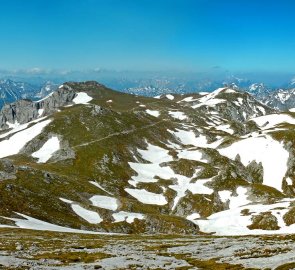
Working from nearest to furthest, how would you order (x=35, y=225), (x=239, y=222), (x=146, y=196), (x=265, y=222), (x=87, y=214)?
(x=35, y=225)
(x=87, y=214)
(x=265, y=222)
(x=239, y=222)
(x=146, y=196)

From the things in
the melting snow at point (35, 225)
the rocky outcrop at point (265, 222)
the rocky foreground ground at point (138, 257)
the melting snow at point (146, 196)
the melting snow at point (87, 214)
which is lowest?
the melting snow at point (146, 196)

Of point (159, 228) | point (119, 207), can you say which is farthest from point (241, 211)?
point (119, 207)

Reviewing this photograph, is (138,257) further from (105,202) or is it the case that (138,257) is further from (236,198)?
(236,198)

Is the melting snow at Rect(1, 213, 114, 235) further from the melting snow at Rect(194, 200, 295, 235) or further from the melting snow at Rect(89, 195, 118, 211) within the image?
the melting snow at Rect(194, 200, 295, 235)

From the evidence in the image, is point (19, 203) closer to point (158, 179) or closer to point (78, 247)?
point (78, 247)

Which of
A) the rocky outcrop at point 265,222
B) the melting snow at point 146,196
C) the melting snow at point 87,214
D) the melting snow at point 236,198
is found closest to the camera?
the melting snow at point 87,214

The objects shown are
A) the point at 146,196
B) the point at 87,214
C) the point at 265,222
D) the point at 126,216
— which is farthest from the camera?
the point at 146,196

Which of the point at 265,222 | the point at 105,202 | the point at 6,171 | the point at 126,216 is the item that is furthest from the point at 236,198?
the point at 6,171

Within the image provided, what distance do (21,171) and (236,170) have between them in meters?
108

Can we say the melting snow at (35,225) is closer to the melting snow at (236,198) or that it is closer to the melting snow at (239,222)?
the melting snow at (239,222)

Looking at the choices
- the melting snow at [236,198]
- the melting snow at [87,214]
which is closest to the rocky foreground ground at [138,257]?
the melting snow at [87,214]

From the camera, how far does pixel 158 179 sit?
186 meters

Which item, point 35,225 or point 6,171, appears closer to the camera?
point 35,225

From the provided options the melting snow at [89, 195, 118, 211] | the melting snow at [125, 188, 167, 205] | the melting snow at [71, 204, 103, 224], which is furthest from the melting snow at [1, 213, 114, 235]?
the melting snow at [125, 188, 167, 205]
